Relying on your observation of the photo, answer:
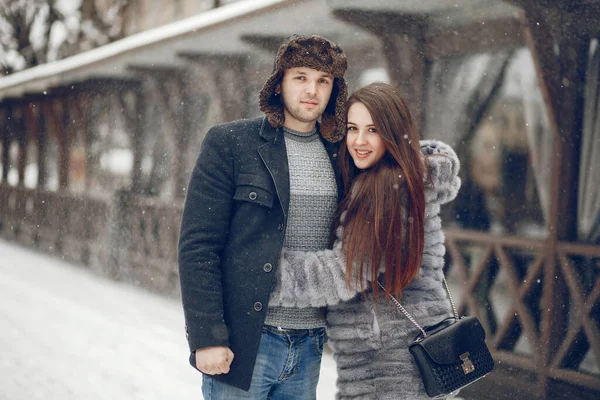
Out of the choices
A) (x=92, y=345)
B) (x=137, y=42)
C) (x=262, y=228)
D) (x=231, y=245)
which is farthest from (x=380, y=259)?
(x=137, y=42)

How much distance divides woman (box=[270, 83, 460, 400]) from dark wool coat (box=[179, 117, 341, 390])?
4.3 inches

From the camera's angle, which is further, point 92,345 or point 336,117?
point 92,345

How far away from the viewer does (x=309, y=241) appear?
2283mm

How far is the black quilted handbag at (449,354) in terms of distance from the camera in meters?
2.12

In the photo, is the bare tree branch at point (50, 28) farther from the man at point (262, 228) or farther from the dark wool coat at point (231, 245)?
the dark wool coat at point (231, 245)

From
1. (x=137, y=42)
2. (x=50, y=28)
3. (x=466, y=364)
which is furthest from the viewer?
(x=50, y=28)

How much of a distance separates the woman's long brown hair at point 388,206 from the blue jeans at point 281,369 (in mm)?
349

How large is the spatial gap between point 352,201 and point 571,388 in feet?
11.0

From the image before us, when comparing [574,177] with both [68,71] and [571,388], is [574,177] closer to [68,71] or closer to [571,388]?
[571,388]

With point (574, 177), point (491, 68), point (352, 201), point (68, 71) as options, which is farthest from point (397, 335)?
point (68, 71)

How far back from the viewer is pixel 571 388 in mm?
4559

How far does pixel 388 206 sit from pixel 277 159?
463 mm

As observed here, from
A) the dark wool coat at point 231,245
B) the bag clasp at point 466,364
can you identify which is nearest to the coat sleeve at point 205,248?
the dark wool coat at point 231,245

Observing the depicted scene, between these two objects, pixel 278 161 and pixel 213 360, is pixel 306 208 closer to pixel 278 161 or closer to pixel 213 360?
pixel 278 161
